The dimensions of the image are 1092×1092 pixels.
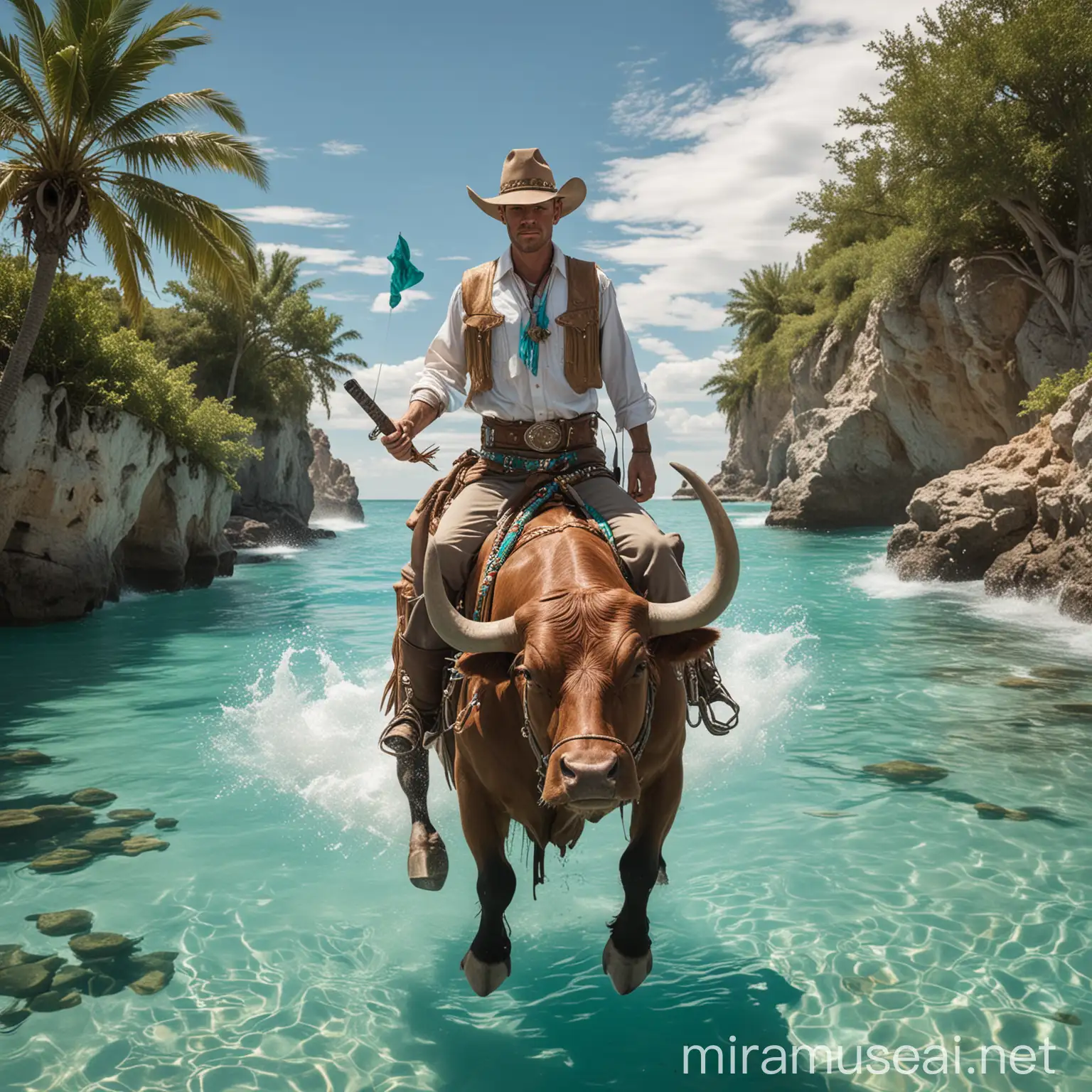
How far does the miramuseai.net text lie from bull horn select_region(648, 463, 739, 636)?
1987mm

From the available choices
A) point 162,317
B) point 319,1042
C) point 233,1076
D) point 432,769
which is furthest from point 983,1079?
point 162,317

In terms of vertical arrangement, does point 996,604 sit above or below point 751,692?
above

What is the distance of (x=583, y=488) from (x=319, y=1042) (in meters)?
2.85

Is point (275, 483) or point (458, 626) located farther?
point (275, 483)

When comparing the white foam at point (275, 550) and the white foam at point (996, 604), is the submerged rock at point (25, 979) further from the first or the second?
the white foam at point (275, 550)

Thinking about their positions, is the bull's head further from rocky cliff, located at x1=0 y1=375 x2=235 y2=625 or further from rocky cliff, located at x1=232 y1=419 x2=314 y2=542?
rocky cliff, located at x1=232 y1=419 x2=314 y2=542

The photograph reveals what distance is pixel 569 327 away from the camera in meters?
4.79

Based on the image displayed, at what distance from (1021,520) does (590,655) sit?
1737 centimetres

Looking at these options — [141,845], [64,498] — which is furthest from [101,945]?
[64,498]

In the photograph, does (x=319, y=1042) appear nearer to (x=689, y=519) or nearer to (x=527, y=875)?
(x=527, y=875)

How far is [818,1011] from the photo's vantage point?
436 cm

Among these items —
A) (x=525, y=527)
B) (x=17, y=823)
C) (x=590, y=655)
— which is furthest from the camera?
(x=17, y=823)

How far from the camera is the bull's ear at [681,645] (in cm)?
355

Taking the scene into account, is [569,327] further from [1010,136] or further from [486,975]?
[1010,136]
